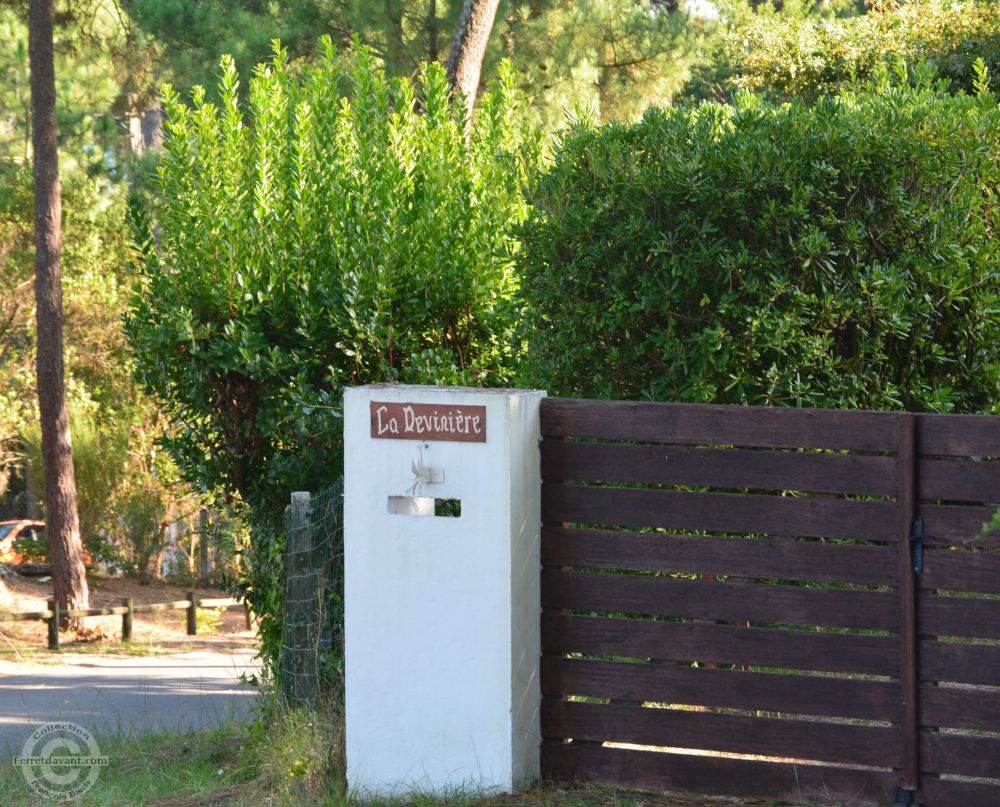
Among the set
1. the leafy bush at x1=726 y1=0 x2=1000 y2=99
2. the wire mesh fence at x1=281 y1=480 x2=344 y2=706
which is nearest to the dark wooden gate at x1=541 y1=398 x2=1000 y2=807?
the wire mesh fence at x1=281 y1=480 x2=344 y2=706

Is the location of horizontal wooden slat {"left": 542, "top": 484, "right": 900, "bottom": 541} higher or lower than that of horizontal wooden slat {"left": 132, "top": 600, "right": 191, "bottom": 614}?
higher

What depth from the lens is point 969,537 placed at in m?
3.95

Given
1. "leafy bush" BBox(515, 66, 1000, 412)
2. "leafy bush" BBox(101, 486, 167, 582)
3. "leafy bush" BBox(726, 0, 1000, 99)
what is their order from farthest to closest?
"leafy bush" BBox(101, 486, 167, 582), "leafy bush" BBox(726, 0, 1000, 99), "leafy bush" BBox(515, 66, 1000, 412)

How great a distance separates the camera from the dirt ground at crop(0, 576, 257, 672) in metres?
14.1

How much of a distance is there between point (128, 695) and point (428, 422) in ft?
24.6

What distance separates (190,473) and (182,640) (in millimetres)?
9815

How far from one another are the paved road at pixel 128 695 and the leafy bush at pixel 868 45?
7.06m

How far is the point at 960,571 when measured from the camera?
399cm

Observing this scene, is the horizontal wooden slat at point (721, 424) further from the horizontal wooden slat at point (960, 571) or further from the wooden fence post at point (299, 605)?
the wooden fence post at point (299, 605)

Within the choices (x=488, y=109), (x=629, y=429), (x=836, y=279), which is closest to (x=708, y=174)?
(x=836, y=279)

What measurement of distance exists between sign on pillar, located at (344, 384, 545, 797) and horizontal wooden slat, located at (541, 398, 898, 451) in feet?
0.63

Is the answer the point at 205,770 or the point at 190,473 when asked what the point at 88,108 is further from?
the point at 205,770

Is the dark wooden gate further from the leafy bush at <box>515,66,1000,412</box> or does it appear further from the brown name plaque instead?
the leafy bush at <box>515,66,1000,412</box>

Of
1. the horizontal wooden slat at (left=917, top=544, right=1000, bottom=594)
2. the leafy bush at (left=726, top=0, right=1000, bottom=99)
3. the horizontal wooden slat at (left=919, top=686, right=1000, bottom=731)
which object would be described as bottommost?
the horizontal wooden slat at (left=919, top=686, right=1000, bottom=731)
